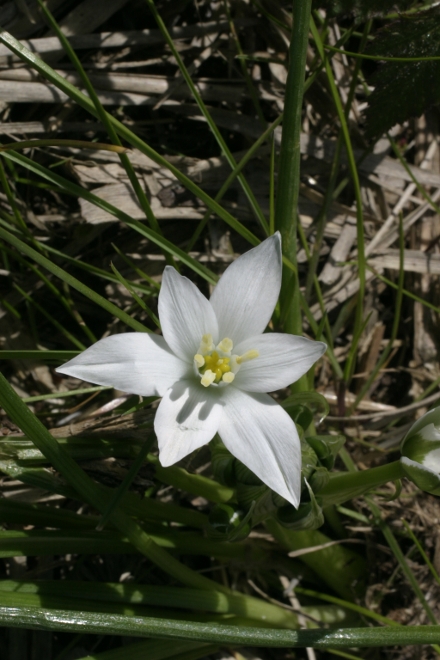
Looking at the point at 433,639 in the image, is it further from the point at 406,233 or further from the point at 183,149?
the point at 183,149

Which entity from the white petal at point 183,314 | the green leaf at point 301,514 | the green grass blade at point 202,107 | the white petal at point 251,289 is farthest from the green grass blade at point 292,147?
the green leaf at point 301,514

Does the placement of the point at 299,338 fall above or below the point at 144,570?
above

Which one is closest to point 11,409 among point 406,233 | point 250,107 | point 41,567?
point 41,567

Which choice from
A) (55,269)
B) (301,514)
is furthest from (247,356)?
(55,269)

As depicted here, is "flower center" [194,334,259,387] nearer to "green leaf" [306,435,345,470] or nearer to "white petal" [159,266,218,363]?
"white petal" [159,266,218,363]

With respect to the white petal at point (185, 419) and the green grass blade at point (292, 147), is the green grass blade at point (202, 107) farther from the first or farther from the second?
the white petal at point (185, 419)

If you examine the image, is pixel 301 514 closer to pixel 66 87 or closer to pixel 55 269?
pixel 55 269

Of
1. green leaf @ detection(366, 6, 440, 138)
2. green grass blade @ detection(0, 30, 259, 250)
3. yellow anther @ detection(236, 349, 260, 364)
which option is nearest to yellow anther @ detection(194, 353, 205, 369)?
yellow anther @ detection(236, 349, 260, 364)
